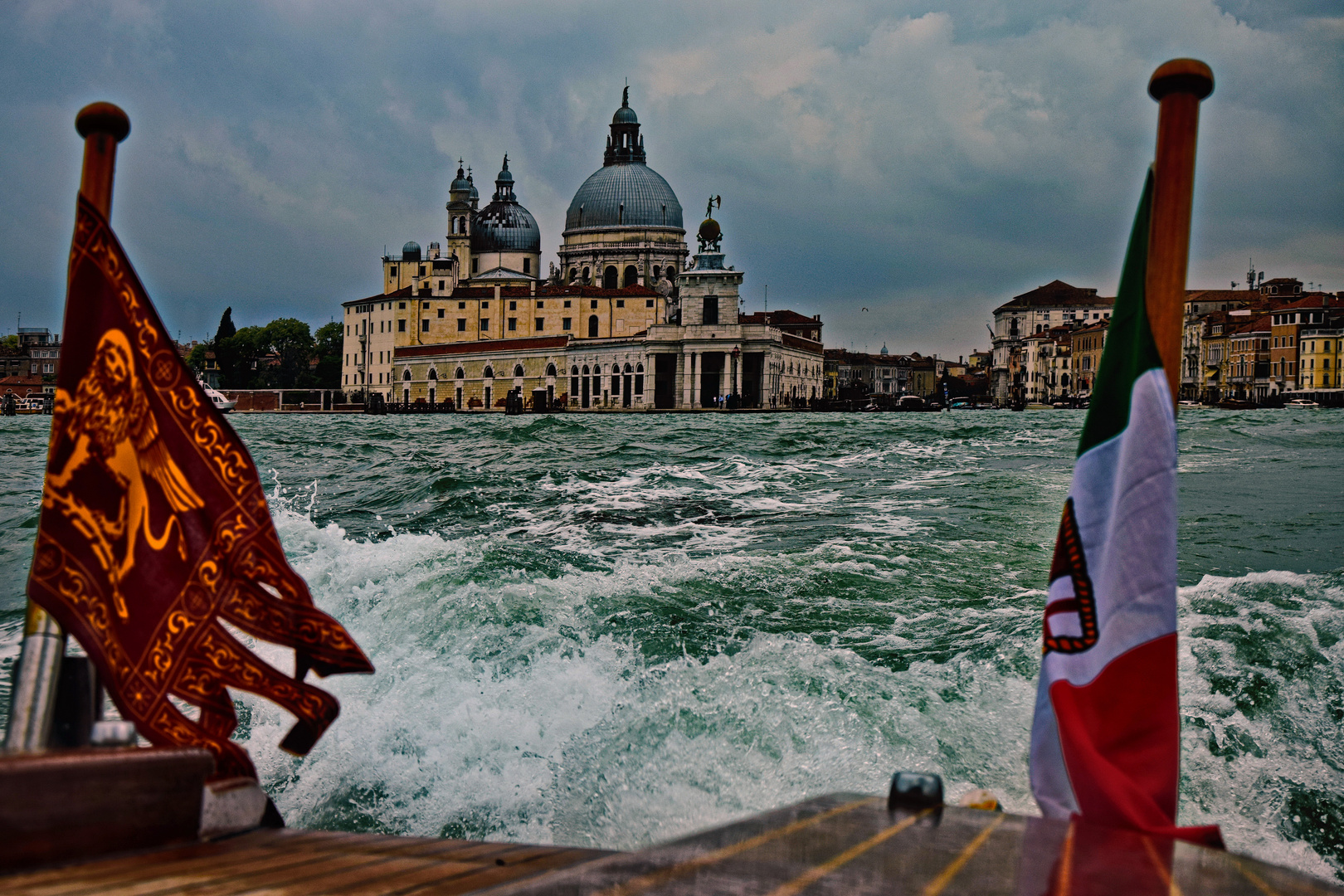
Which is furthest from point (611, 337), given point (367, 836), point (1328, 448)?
point (367, 836)

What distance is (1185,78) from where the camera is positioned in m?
1.68

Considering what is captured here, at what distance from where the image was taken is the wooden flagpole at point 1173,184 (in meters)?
1.69

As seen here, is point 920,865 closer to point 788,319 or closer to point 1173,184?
point 1173,184

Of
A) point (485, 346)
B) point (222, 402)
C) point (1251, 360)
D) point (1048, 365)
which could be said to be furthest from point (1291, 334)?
point (222, 402)

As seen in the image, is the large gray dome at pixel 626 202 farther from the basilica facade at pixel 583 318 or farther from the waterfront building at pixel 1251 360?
the waterfront building at pixel 1251 360

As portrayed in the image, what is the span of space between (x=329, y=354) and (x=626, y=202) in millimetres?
21242

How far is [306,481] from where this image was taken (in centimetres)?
1005

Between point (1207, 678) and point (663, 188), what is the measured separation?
58.3m

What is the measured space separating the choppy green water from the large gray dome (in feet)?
172

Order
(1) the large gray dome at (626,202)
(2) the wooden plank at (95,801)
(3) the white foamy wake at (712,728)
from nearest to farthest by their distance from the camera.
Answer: (2) the wooden plank at (95,801)
(3) the white foamy wake at (712,728)
(1) the large gray dome at (626,202)

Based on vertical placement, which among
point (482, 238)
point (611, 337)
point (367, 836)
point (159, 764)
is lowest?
point (367, 836)

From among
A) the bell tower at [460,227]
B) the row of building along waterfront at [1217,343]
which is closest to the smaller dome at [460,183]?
the bell tower at [460,227]

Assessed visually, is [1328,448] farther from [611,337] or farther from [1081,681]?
[611,337]

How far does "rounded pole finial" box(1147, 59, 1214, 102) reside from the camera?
5.49ft
